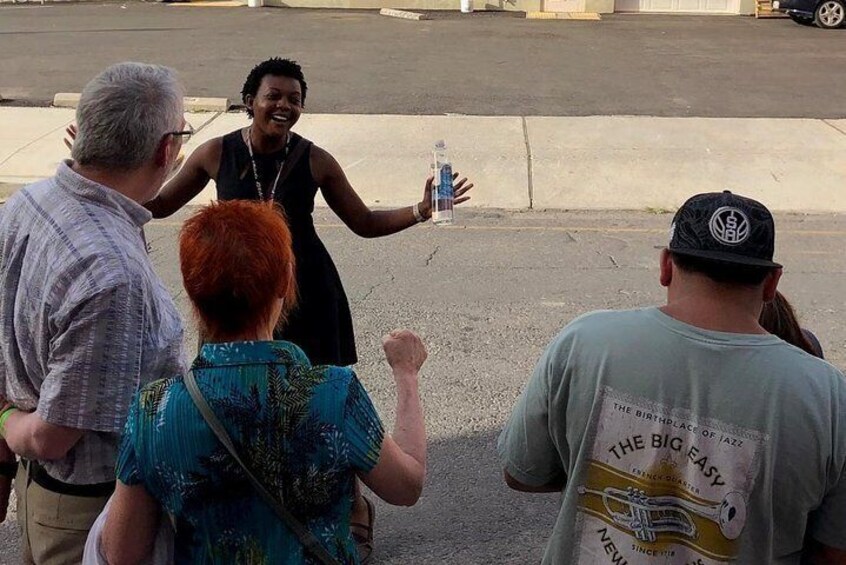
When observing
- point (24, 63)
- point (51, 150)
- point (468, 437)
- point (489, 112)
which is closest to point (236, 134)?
point (468, 437)

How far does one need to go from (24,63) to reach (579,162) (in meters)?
9.93

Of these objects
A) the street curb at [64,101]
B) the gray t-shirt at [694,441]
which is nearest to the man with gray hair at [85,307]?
the gray t-shirt at [694,441]

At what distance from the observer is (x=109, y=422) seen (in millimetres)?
2316

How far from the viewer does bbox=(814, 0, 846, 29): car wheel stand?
835 inches

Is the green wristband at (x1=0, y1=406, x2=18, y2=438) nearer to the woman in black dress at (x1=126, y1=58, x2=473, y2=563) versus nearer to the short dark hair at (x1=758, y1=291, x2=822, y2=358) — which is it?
the woman in black dress at (x1=126, y1=58, x2=473, y2=563)

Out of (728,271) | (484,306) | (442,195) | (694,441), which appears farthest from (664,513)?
(484,306)

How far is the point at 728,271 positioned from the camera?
2.07 metres

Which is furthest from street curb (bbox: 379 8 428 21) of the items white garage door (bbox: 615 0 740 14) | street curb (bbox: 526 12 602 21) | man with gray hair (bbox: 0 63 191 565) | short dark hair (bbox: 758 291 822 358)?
man with gray hair (bbox: 0 63 191 565)

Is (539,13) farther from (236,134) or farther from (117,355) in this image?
(117,355)

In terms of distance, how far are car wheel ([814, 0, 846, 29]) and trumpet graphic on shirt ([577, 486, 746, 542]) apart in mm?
21449

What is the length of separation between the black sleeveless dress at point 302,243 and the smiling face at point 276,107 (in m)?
0.09

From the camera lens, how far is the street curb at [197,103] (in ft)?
44.1

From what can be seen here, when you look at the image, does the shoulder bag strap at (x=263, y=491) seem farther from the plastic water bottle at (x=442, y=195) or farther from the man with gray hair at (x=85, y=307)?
the plastic water bottle at (x=442, y=195)

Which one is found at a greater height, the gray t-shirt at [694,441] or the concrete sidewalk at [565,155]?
the gray t-shirt at [694,441]
